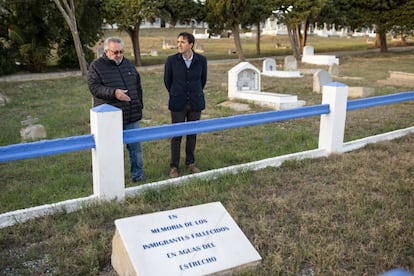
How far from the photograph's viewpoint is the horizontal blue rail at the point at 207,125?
171 inches

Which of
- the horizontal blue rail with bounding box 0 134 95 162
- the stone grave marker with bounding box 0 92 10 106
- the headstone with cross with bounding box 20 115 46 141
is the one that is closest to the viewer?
the horizontal blue rail with bounding box 0 134 95 162

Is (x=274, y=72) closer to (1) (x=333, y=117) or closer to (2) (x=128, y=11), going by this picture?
(2) (x=128, y=11)

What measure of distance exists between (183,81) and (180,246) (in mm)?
2746

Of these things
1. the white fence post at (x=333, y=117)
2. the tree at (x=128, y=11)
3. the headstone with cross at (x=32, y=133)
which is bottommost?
the headstone with cross at (x=32, y=133)

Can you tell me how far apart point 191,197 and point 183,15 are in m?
21.4

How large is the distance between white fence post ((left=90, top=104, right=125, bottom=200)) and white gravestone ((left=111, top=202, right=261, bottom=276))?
3.53 feet

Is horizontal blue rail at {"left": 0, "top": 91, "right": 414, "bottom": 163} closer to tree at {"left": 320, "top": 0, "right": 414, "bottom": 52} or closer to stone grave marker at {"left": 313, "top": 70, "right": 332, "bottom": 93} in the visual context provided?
stone grave marker at {"left": 313, "top": 70, "right": 332, "bottom": 93}

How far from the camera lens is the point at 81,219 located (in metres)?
3.72

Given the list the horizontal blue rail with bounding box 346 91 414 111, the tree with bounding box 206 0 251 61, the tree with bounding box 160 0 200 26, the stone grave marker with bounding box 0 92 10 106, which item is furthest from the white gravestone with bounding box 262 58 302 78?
the horizontal blue rail with bounding box 346 91 414 111

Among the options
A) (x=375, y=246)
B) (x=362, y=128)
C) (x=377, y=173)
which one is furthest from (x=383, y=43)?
(x=375, y=246)

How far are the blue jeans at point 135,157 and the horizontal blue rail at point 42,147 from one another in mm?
1069

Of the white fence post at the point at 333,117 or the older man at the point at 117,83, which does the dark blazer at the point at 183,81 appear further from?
the white fence post at the point at 333,117

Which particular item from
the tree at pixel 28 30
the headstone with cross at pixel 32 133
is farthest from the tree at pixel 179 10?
the headstone with cross at pixel 32 133

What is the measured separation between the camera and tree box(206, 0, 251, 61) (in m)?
22.6
